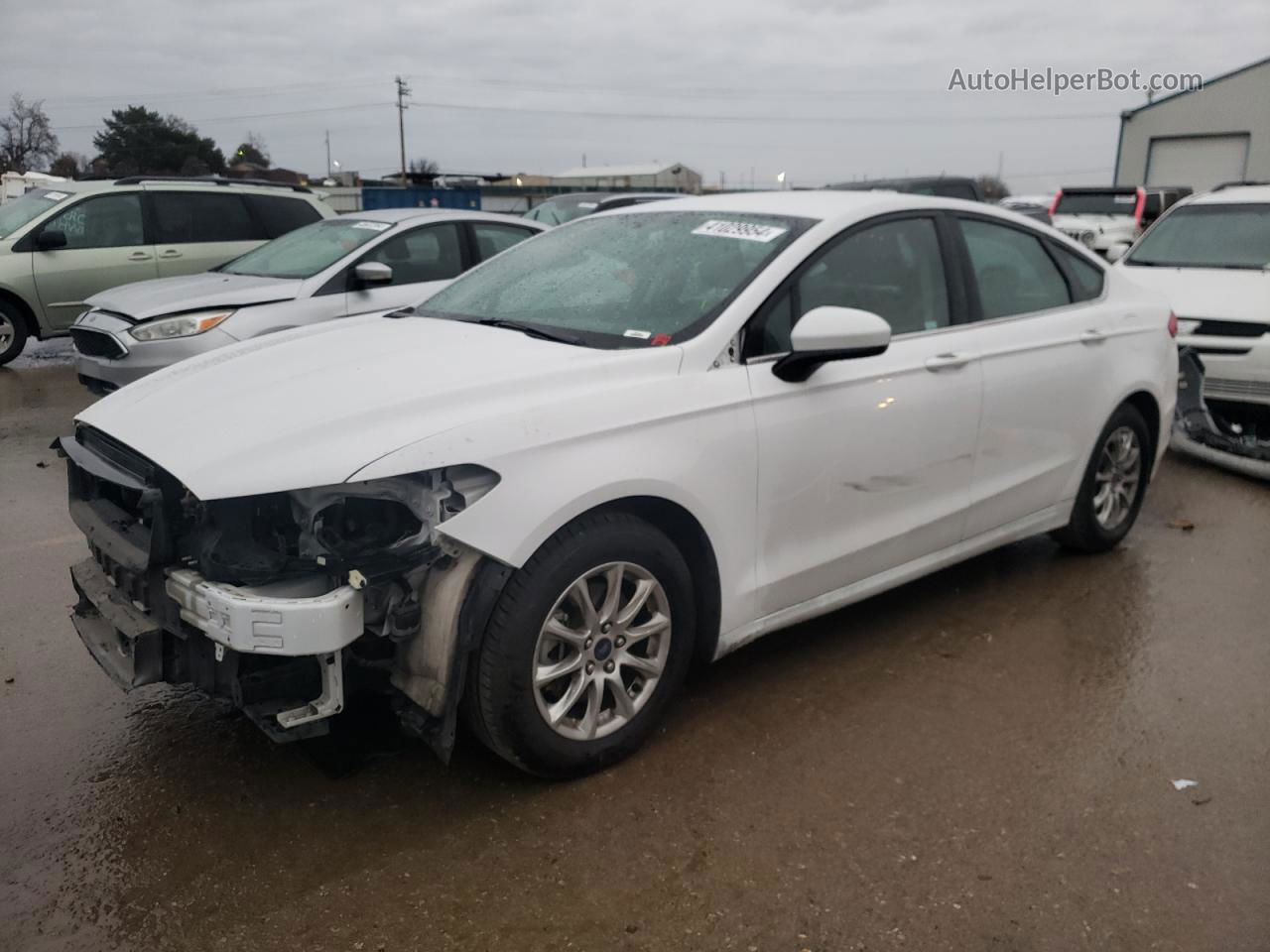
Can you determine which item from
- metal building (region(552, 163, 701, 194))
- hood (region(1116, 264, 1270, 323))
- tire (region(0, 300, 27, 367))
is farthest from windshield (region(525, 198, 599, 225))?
metal building (region(552, 163, 701, 194))

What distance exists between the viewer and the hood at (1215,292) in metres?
6.98

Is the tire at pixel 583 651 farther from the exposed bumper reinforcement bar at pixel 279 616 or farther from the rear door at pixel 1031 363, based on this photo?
the rear door at pixel 1031 363

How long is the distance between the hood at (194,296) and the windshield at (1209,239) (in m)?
6.53

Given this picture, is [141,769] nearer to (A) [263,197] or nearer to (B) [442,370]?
(B) [442,370]

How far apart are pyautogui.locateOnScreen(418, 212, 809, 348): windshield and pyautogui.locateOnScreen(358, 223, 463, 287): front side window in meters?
3.75

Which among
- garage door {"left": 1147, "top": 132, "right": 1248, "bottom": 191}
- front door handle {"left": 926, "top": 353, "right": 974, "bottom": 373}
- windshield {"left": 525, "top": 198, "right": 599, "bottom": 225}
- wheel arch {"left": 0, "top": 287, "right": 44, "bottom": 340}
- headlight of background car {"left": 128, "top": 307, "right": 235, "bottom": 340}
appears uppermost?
garage door {"left": 1147, "top": 132, "right": 1248, "bottom": 191}

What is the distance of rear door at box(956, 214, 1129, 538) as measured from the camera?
13.6ft

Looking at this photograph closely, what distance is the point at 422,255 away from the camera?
8039 millimetres

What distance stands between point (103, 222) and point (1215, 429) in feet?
32.6

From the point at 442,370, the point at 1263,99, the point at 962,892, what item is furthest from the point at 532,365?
the point at 1263,99

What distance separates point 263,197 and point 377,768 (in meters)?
8.97

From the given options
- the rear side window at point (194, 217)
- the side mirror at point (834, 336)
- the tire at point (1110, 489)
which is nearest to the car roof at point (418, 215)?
the rear side window at point (194, 217)

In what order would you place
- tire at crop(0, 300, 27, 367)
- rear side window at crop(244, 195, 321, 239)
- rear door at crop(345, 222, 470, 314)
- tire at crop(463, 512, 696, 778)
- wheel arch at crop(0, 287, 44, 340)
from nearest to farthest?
tire at crop(463, 512, 696, 778) < rear door at crop(345, 222, 470, 314) < wheel arch at crop(0, 287, 44, 340) < tire at crop(0, 300, 27, 367) < rear side window at crop(244, 195, 321, 239)

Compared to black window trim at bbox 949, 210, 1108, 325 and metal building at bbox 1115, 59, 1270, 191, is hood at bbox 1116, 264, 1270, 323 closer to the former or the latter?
black window trim at bbox 949, 210, 1108, 325
